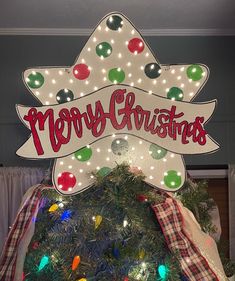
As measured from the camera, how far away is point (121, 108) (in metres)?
1.29

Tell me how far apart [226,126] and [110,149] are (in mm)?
1258

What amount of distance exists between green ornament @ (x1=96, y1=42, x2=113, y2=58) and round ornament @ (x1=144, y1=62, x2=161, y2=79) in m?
0.15

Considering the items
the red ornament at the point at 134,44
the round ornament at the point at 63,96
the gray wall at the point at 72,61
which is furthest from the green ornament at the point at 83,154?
the gray wall at the point at 72,61

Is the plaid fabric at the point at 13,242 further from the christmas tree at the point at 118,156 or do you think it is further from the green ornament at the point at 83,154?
the green ornament at the point at 83,154

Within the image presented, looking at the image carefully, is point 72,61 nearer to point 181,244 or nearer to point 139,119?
point 139,119

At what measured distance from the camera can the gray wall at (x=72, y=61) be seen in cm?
220

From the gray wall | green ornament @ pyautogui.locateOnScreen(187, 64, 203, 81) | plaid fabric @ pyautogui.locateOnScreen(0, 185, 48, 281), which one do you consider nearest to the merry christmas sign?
green ornament @ pyautogui.locateOnScreen(187, 64, 203, 81)

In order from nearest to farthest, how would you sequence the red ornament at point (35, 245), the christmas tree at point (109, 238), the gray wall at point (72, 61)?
the christmas tree at point (109, 238) < the red ornament at point (35, 245) < the gray wall at point (72, 61)

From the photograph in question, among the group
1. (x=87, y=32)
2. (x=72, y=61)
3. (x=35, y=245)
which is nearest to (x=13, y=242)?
(x=35, y=245)

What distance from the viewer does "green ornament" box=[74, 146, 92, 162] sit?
4.12 feet

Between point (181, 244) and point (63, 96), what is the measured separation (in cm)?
67

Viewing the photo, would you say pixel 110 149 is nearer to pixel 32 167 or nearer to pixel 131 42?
pixel 131 42

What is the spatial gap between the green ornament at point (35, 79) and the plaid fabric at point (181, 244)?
0.61 m

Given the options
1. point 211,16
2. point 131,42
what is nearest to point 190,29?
point 211,16
